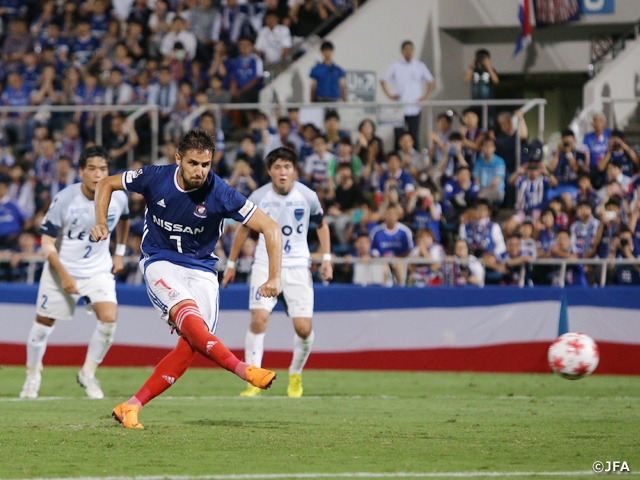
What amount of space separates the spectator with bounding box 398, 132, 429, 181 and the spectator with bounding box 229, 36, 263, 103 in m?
4.14

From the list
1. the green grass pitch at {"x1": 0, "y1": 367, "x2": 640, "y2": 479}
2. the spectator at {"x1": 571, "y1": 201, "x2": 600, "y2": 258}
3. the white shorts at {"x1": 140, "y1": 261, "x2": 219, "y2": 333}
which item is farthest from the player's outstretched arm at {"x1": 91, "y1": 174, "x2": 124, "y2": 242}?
the spectator at {"x1": 571, "y1": 201, "x2": 600, "y2": 258}

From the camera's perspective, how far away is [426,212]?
17250 millimetres

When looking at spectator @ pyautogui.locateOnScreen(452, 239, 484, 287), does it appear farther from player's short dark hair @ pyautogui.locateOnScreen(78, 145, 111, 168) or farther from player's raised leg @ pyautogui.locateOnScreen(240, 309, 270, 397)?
player's short dark hair @ pyautogui.locateOnScreen(78, 145, 111, 168)

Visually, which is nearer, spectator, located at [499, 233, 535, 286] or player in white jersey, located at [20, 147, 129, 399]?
player in white jersey, located at [20, 147, 129, 399]

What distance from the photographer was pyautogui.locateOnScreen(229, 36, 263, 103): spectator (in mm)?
21562

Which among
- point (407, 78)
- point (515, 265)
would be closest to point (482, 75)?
point (407, 78)

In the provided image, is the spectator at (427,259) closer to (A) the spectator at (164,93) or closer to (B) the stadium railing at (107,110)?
(B) the stadium railing at (107,110)

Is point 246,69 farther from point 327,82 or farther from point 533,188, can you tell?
point 533,188

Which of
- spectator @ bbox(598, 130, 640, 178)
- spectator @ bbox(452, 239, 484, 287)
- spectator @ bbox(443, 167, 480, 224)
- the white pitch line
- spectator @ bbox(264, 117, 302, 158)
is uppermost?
spectator @ bbox(264, 117, 302, 158)

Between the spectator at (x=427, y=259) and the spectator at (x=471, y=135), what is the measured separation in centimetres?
222

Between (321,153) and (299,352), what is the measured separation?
7.28 meters

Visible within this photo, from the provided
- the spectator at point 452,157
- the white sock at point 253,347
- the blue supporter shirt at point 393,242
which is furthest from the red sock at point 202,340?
the spectator at point 452,157

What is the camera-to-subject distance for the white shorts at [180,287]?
8227mm

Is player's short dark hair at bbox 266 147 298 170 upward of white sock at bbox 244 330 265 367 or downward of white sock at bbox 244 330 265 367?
upward
